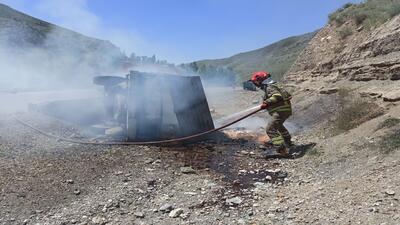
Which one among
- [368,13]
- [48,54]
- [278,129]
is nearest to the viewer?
[278,129]

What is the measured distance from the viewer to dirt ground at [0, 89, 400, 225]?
3930 mm

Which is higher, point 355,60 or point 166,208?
point 355,60

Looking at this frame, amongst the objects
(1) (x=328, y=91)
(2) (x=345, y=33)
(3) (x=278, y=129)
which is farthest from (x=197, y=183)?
(2) (x=345, y=33)

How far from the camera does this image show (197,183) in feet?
16.5

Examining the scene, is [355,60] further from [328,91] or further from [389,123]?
[389,123]

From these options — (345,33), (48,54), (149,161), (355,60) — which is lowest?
(149,161)

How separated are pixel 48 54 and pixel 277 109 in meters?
18.1

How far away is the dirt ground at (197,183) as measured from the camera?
3930mm

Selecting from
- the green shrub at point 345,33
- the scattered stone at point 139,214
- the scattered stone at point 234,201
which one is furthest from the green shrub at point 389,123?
the green shrub at point 345,33

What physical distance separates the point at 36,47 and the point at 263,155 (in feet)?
76.7

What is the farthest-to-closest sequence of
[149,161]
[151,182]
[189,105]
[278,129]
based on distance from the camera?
1. [189,105]
2. [278,129]
3. [149,161]
4. [151,182]

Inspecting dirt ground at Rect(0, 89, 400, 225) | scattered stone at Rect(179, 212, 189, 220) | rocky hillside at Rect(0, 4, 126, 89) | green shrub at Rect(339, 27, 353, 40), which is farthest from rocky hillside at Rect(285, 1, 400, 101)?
rocky hillside at Rect(0, 4, 126, 89)

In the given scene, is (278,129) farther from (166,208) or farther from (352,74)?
(352,74)

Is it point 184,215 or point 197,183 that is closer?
point 184,215
